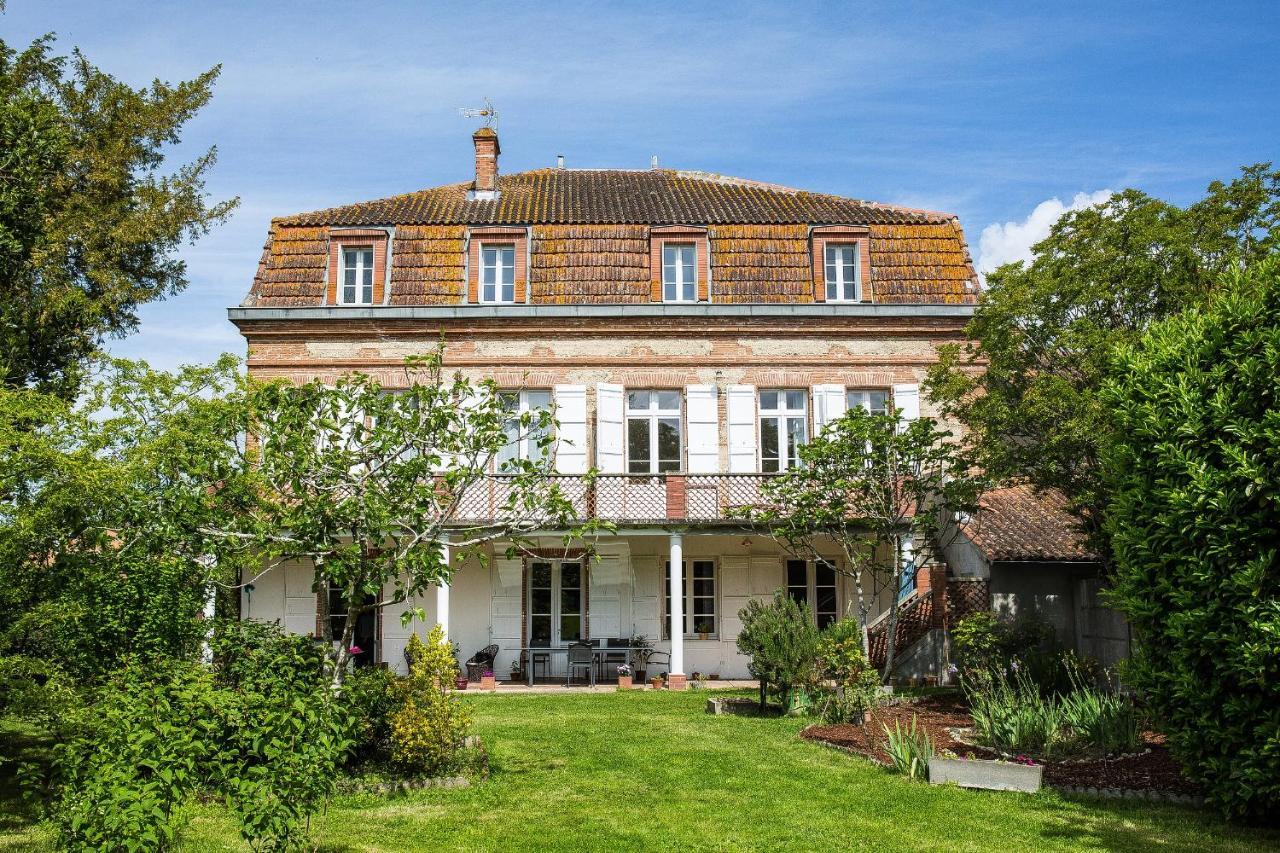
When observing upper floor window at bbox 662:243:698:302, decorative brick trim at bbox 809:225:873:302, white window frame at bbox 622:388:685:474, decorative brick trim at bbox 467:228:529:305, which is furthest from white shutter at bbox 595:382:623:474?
decorative brick trim at bbox 809:225:873:302

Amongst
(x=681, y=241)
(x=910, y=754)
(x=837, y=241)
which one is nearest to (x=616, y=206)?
(x=681, y=241)

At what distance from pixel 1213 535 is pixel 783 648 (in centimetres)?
688

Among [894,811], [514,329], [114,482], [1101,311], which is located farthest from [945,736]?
[514,329]

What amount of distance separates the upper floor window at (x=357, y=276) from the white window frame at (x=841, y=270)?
28.6 feet

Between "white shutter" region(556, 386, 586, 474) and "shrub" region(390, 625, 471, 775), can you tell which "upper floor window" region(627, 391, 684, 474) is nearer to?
"white shutter" region(556, 386, 586, 474)

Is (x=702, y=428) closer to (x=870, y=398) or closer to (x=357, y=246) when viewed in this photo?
(x=870, y=398)

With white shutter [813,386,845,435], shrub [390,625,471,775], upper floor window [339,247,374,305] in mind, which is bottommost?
shrub [390,625,471,775]

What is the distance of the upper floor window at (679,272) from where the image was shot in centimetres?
2088

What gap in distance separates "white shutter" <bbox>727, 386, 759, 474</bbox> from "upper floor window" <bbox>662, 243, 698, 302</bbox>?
81.5 inches

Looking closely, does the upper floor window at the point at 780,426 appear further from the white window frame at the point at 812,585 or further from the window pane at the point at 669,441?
the white window frame at the point at 812,585

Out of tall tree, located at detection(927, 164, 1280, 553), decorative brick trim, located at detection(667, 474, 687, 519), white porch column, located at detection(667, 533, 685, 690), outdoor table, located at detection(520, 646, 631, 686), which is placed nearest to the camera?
tall tree, located at detection(927, 164, 1280, 553)

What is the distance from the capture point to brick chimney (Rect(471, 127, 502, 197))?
22.8 meters

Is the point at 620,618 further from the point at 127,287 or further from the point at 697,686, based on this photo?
the point at 127,287

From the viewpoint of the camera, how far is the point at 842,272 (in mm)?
21141
